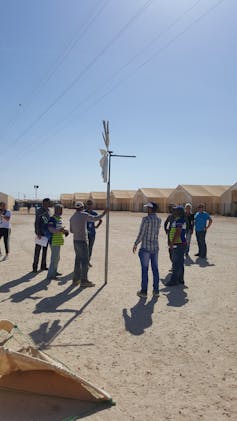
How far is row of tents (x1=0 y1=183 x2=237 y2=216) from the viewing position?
41.8 metres

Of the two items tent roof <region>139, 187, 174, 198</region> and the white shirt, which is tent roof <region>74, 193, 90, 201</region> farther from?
the white shirt

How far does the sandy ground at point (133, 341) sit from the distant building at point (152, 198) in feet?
141

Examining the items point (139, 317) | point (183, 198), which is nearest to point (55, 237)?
point (139, 317)

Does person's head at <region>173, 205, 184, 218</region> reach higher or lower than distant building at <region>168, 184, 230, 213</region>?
lower

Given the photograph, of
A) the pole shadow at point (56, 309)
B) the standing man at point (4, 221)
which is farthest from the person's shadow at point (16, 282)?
the standing man at point (4, 221)

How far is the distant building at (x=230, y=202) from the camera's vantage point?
4081cm

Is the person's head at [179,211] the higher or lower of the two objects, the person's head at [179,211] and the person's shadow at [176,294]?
the higher

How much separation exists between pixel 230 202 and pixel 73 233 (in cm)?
3694

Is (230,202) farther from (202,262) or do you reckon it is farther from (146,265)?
(146,265)

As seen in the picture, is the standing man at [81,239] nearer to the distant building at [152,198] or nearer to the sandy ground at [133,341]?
the sandy ground at [133,341]

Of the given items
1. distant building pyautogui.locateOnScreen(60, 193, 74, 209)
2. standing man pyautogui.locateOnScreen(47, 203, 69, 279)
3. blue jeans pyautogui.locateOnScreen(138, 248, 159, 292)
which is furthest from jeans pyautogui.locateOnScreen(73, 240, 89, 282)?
distant building pyautogui.locateOnScreen(60, 193, 74, 209)

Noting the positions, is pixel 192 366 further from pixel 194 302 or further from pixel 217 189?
pixel 217 189

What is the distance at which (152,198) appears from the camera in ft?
170

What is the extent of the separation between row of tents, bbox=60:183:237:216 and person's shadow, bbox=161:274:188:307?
3558 centimetres
